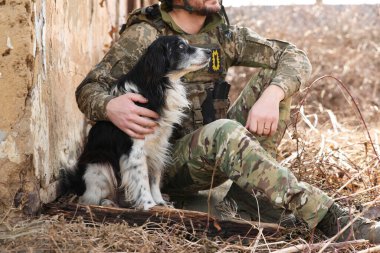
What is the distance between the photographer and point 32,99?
3.55m

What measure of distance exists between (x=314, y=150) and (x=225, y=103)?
6.52 feet

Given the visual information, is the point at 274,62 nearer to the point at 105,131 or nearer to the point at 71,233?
the point at 105,131

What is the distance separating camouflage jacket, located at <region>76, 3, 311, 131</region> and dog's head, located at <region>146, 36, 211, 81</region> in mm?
→ 333

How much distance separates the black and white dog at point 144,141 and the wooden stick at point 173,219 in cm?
20

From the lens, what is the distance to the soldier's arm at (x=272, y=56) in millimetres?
4219

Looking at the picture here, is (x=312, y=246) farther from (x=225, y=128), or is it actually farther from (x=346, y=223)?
(x=225, y=128)

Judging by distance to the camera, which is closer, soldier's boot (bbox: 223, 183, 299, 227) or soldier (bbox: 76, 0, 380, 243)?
soldier (bbox: 76, 0, 380, 243)

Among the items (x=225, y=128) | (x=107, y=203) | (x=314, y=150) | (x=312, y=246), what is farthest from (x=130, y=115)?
(x=314, y=150)

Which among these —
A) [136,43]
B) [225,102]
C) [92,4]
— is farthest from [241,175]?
[92,4]

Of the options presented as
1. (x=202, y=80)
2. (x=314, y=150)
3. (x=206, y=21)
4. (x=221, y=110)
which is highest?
(x=206, y=21)

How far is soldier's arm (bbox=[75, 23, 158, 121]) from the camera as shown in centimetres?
395

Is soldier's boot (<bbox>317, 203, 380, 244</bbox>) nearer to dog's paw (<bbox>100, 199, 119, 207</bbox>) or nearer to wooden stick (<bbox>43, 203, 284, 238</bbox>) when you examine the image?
wooden stick (<bbox>43, 203, 284, 238</bbox>)

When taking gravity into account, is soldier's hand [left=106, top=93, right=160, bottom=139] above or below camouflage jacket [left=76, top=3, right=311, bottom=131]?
below

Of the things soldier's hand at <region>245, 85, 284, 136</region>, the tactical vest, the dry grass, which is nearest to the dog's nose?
the tactical vest
